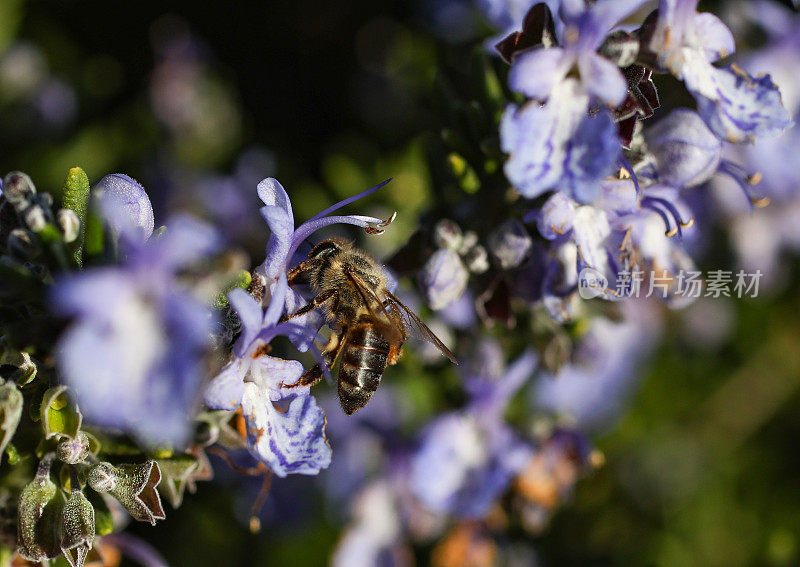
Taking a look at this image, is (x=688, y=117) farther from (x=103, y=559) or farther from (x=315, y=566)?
(x=315, y=566)

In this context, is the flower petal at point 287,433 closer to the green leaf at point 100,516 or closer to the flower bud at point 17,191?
the green leaf at point 100,516

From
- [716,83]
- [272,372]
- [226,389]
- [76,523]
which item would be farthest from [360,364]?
[716,83]

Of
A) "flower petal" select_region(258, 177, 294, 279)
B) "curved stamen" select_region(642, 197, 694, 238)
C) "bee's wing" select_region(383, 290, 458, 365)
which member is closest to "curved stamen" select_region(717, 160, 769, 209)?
"curved stamen" select_region(642, 197, 694, 238)

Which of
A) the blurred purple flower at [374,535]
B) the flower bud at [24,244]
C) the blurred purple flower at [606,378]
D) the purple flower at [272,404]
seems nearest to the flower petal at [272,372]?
the purple flower at [272,404]

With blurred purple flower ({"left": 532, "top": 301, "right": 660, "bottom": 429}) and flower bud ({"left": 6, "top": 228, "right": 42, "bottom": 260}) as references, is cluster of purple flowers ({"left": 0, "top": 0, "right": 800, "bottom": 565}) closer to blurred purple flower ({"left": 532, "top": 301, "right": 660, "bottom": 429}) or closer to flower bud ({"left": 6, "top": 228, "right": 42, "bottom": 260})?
flower bud ({"left": 6, "top": 228, "right": 42, "bottom": 260})

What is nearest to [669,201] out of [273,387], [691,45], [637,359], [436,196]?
[691,45]

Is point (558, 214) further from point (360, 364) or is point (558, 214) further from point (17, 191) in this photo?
point (17, 191)
